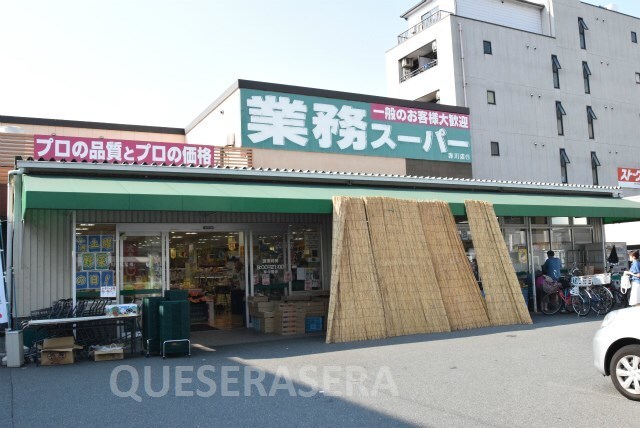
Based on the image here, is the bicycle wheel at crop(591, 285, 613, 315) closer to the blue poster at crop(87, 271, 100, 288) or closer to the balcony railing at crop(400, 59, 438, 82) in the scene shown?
the blue poster at crop(87, 271, 100, 288)

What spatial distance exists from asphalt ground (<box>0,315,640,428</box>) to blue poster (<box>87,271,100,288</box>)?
9.04 ft

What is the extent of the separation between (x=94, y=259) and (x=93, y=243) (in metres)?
0.36

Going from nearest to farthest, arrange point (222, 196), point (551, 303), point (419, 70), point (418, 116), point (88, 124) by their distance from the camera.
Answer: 1. point (222, 196)
2. point (551, 303)
3. point (418, 116)
4. point (88, 124)
5. point (419, 70)

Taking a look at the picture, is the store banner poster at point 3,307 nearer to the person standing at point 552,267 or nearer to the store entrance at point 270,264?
the store entrance at point 270,264

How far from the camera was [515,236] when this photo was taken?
16938 mm

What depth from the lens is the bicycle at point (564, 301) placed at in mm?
14789

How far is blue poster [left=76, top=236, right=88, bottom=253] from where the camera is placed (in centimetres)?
1243

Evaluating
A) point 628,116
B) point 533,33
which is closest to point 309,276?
point 533,33

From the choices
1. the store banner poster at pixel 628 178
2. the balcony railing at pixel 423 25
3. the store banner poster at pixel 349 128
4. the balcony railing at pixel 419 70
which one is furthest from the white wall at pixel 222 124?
the store banner poster at pixel 628 178

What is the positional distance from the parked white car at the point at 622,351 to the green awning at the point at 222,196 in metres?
6.44

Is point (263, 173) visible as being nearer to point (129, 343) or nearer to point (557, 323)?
point (129, 343)

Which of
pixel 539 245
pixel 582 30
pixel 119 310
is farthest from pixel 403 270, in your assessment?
pixel 582 30

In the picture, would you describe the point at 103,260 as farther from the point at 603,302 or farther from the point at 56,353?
→ the point at 603,302

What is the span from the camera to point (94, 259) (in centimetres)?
1255
